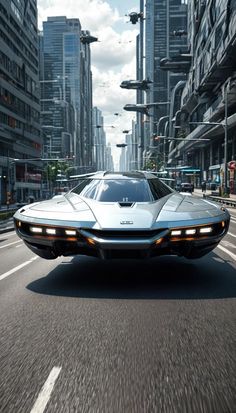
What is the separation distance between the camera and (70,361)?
3.23 metres

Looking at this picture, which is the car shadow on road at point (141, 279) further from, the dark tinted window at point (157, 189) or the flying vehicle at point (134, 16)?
the flying vehicle at point (134, 16)

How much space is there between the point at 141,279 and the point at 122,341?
2.40 metres

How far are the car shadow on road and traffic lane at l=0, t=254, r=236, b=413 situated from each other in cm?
1

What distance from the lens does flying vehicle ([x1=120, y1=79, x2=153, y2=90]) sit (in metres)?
120

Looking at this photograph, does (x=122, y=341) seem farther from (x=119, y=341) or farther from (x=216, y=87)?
(x=216, y=87)

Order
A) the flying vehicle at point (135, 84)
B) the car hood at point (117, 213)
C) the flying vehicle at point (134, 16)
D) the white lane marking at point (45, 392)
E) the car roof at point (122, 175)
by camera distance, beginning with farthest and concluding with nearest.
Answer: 1. the flying vehicle at point (135, 84)
2. the flying vehicle at point (134, 16)
3. the car roof at point (122, 175)
4. the car hood at point (117, 213)
5. the white lane marking at point (45, 392)

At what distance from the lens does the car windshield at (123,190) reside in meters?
6.43

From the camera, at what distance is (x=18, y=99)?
77312 mm

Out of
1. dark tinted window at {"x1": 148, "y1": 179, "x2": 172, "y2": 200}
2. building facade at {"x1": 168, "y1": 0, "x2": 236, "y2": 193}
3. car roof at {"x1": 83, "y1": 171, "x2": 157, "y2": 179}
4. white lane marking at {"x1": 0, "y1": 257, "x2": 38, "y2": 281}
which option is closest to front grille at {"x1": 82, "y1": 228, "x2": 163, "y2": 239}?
dark tinted window at {"x1": 148, "y1": 179, "x2": 172, "y2": 200}

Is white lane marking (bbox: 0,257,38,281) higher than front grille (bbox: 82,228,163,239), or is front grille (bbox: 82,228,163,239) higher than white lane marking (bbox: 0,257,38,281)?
front grille (bbox: 82,228,163,239)

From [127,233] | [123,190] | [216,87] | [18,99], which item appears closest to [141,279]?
[127,233]

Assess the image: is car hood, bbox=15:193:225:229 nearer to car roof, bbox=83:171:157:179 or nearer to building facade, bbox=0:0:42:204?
car roof, bbox=83:171:157:179

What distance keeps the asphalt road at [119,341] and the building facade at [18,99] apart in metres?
53.8

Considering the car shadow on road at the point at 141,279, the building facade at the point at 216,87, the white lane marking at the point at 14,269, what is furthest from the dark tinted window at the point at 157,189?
the building facade at the point at 216,87
